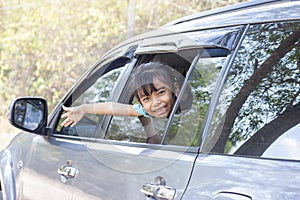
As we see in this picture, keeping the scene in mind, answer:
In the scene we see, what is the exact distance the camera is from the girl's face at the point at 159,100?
110 inches

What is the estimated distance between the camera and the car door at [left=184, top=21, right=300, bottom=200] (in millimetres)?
1847

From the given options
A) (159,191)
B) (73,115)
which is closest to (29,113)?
(73,115)

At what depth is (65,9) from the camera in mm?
10281

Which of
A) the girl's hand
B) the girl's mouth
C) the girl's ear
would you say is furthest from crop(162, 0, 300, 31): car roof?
the girl's hand

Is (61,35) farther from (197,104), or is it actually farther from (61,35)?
(197,104)

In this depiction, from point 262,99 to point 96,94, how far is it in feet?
4.84

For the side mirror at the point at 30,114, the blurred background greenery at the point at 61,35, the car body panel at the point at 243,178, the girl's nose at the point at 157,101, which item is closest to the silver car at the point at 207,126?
the car body panel at the point at 243,178

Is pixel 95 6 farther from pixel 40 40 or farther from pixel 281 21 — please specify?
pixel 281 21

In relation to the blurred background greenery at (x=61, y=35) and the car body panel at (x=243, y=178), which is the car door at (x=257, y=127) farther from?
the blurred background greenery at (x=61, y=35)

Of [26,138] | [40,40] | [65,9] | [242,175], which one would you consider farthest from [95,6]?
[242,175]

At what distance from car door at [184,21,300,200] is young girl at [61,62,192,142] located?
518 mm

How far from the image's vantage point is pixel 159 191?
2209mm

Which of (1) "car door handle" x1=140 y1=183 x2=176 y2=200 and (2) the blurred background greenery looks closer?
(1) "car door handle" x1=140 y1=183 x2=176 y2=200

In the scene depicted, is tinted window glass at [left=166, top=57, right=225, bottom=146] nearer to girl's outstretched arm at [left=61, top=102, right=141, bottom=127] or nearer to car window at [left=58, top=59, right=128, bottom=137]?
girl's outstretched arm at [left=61, top=102, right=141, bottom=127]
